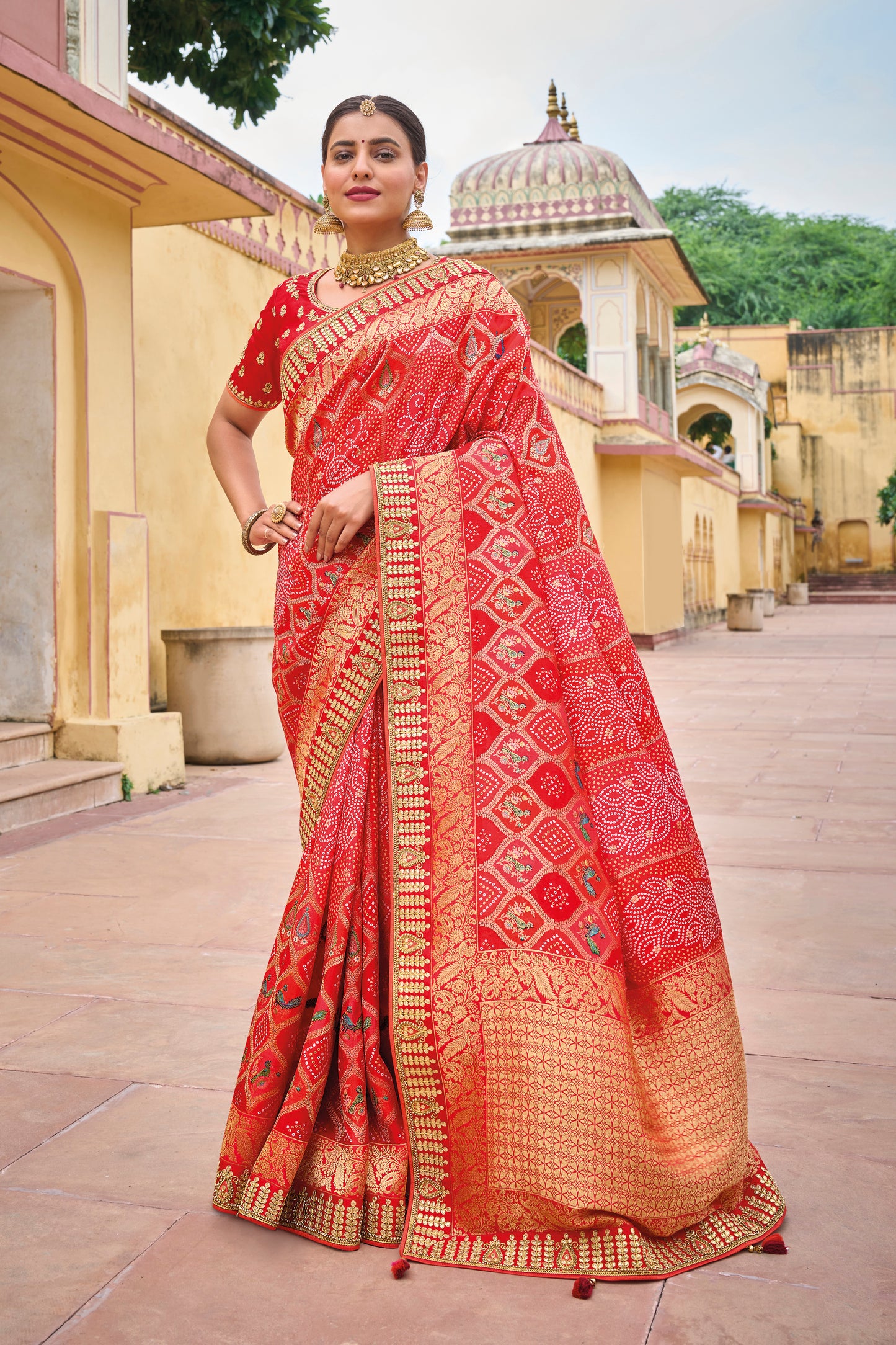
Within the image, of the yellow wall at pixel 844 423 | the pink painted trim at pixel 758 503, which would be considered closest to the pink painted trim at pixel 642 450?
the pink painted trim at pixel 758 503

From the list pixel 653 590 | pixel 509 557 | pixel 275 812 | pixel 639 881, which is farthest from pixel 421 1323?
pixel 653 590

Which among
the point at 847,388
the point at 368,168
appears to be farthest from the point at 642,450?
the point at 847,388

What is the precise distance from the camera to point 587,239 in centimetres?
1609

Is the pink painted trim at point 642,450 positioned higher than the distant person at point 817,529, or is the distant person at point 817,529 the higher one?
the distant person at point 817,529

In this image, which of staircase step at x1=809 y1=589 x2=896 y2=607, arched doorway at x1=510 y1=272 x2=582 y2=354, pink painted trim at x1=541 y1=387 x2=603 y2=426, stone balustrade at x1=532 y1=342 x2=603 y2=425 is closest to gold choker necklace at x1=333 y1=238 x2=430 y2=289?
stone balustrade at x1=532 y1=342 x2=603 y2=425

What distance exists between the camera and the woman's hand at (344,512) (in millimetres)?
1970

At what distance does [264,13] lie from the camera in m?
9.06

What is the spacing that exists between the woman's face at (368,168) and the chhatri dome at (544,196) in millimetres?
14881

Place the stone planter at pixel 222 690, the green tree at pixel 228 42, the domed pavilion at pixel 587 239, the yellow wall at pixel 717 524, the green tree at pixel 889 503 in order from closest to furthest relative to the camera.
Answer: the stone planter at pixel 222 690 < the green tree at pixel 228 42 < the domed pavilion at pixel 587 239 < the yellow wall at pixel 717 524 < the green tree at pixel 889 503

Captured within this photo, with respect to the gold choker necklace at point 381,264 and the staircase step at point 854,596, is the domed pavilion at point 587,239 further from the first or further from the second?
the staircase step at point 854,596

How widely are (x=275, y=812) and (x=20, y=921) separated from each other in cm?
180

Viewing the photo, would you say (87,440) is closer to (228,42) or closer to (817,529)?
(228,42)

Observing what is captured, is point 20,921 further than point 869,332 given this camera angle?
No

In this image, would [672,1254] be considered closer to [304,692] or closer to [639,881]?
[639,881]
